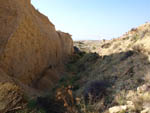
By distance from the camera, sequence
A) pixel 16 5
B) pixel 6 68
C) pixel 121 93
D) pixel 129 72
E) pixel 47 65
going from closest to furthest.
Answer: pixel 121 93, pixel 6 68, pixel 129 72, pixel 16 5, pixel 47 65

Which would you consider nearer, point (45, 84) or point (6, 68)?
point (6, 68)

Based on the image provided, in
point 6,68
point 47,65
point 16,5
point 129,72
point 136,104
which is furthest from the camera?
point 47,65

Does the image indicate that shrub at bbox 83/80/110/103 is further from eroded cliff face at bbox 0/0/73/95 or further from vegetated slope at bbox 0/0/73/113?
eroded cliff face at bbox 0/0/73/95

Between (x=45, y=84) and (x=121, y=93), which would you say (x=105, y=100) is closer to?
(x=121, y=93)

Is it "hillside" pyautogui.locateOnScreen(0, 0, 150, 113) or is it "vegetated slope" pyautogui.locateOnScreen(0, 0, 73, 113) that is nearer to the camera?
"hillside" pyautogui.locateOnScreen(0, 0, 150, 113)

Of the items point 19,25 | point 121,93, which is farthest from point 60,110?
point 19,25

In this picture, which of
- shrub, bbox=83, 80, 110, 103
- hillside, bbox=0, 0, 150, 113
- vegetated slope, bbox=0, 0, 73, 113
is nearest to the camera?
hillside, bbox=0, 0, 150, 113

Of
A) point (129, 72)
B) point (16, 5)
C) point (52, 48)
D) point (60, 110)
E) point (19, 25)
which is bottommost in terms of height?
point (60, 110)

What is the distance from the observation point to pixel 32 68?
8023 millimetres

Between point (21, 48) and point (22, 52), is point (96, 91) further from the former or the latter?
point (21, 48)

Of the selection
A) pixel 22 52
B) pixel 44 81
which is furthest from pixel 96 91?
pixel 22 52

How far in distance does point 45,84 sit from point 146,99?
540 cm

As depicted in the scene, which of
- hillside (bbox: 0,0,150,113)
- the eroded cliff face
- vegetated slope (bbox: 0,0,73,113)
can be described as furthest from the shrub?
the eroded cliff face

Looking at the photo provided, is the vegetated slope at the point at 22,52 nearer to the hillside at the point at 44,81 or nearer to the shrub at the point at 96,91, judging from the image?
the hillside at the point at 44,81
